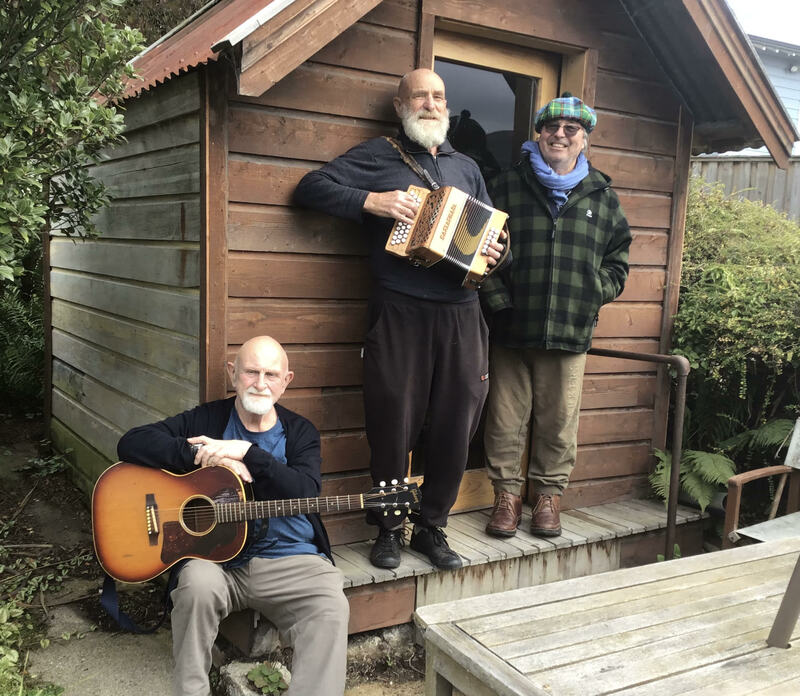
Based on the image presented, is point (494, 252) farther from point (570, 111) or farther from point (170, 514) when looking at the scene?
point (170, 514)

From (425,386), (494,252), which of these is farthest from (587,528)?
(494,252)

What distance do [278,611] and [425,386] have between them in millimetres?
1113

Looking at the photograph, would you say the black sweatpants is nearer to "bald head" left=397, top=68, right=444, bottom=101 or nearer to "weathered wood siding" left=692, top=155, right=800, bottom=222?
"bald head" left=397, top=68, right=444, bottom=101

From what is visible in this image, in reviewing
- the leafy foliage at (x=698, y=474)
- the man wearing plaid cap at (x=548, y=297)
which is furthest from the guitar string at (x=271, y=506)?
the leafy foliage at (x=698, y=474)

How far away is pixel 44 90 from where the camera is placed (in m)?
3.37

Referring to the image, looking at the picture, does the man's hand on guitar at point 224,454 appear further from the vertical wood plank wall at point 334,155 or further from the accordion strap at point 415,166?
the accordion strap at point 415,166

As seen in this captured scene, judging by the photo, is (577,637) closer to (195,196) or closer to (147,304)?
(195,196)

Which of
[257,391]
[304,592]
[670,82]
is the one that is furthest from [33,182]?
[670,82]

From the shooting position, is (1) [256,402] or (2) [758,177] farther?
(2) [758,177]

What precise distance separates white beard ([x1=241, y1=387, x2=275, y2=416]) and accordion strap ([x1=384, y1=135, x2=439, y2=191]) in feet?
3.93

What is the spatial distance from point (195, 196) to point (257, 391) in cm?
99

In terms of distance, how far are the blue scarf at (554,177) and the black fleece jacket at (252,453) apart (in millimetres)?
1675

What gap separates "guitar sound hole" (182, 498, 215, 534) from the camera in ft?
9.38

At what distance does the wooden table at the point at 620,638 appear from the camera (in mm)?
1912
